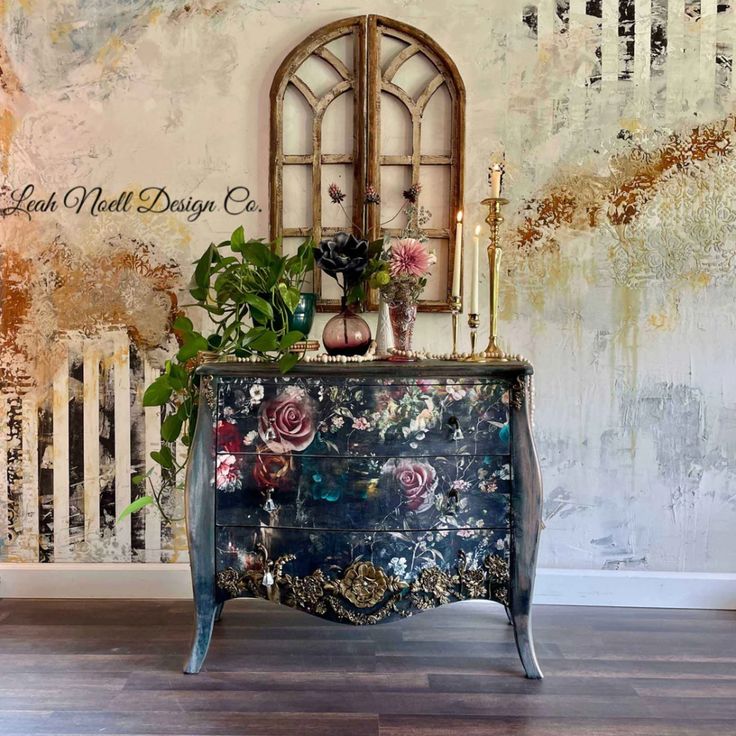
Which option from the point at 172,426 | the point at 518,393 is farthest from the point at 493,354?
the point at 172,426

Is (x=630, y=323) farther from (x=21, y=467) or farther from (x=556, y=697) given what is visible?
(x=21, y=467)

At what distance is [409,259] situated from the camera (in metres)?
1.86

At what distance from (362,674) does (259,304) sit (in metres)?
1.12

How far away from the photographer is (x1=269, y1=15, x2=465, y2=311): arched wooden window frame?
88.3 inches

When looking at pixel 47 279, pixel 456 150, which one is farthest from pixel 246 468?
pixel 456 150

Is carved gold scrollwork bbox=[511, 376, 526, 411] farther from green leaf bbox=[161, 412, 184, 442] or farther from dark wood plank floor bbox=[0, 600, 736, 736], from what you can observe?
green leaf bbox=[161, 412, 184, 442]

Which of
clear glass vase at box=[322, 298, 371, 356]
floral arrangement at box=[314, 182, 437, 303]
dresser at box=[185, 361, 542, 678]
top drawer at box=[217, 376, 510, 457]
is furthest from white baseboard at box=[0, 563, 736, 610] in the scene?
floral arrangement at box=[314, 182, 437, 303]

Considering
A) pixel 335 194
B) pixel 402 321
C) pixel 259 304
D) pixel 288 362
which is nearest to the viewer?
pixel 288 362

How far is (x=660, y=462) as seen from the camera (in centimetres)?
231

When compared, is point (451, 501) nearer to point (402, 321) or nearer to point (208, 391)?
point (402, 321)

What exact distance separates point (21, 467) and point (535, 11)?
2571mm

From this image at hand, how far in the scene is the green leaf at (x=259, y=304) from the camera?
1825 millimetres

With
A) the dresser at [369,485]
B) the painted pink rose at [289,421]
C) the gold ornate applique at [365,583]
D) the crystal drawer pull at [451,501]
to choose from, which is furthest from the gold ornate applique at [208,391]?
the crystal drawer pull at [451,501]

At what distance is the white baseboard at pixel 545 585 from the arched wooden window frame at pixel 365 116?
115 centimetres
